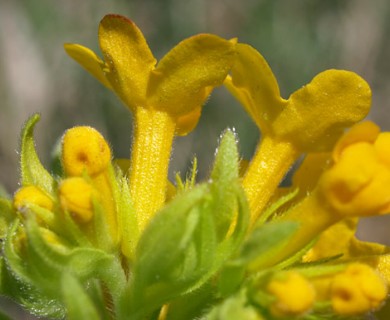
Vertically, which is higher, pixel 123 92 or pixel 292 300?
pixel 123 92

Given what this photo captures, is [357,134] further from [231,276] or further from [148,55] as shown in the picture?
[148,55]

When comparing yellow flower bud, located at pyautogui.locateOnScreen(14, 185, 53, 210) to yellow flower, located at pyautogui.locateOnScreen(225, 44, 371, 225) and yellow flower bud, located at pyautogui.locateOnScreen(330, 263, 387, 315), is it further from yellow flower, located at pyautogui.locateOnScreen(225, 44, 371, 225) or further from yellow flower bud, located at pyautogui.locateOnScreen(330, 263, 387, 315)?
yellow flower bud, located at pyautogui.locateOnScreen(330, 263, 387, 315)

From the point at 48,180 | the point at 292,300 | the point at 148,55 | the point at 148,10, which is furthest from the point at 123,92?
the point at 148,10

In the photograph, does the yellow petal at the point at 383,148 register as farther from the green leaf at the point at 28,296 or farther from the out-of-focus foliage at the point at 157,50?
the out-of-focus foliage at the point at 157,50

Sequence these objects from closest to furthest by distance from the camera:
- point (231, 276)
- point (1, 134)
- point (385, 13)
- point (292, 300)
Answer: point (292, 300)
point (231, 276)
point (1, 134)
point (385, 13)

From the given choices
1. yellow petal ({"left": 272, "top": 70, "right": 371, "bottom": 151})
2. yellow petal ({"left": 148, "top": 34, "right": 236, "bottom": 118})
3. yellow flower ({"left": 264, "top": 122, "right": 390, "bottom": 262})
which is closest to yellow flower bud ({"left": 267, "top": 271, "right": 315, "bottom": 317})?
yellow flower ({"left": 264, "top": 122, "right": 390, "bottom": 262})

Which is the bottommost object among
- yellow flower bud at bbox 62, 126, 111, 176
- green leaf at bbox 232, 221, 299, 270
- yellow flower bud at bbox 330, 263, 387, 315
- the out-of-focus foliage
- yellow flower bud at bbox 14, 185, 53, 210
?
yellow flower bud at bbox 330, 263, 387, 315

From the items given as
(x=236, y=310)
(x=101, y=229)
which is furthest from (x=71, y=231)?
(x=236, y=310)
